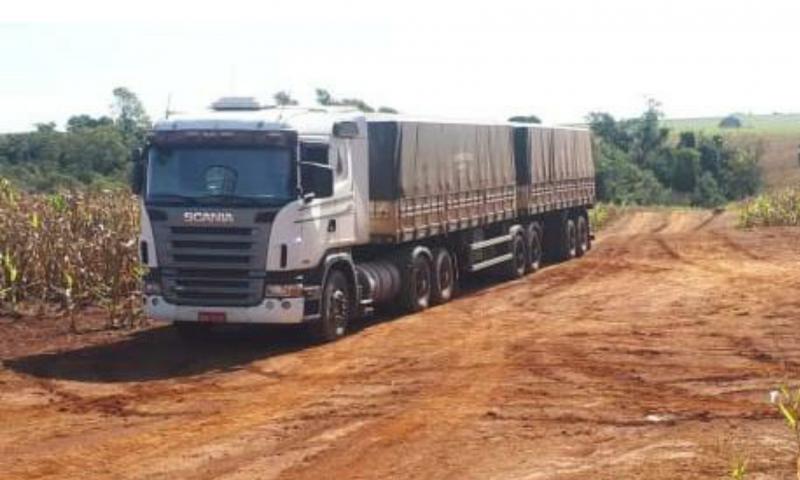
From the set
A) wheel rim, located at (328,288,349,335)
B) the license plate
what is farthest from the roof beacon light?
the license plate

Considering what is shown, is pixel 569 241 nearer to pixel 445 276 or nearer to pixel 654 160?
pixel 445 276

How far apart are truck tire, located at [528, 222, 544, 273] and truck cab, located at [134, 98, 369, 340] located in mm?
11171

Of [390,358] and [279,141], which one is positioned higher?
[279,141]

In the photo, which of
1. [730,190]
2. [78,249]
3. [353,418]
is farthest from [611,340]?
[730,190]

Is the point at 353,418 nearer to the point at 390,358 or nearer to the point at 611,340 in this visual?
the point at 390,358

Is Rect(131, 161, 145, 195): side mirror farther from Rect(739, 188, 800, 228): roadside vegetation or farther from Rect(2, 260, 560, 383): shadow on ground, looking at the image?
Rect(739, 188, 800, 228): roadside vegetation

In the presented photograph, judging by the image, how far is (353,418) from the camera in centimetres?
1061

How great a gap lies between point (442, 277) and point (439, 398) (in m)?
8.37

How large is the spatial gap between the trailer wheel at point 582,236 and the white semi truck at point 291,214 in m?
11.3

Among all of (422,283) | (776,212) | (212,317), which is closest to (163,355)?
(212,317)

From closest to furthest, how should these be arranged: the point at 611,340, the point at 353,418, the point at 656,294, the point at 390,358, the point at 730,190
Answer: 1. the point at 353,418
2. the point at 390,358
3. the point at 611,340
4. the point at 656,294
5. the point at 730,190

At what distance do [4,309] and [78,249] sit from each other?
1.43 m

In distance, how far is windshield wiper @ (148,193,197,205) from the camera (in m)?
14.4

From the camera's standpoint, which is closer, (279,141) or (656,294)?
(279,141)
